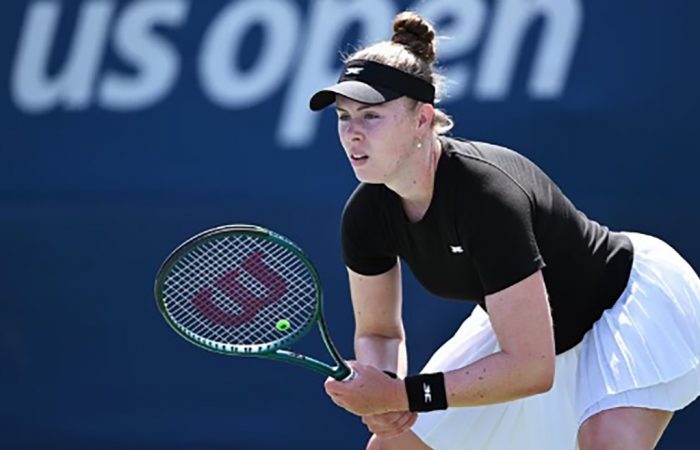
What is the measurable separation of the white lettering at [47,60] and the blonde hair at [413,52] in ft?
6.58

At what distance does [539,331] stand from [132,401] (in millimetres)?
2295

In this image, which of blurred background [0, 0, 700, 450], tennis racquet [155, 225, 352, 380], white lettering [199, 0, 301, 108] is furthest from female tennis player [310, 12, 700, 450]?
white lettering [199, 0, 301, 108]

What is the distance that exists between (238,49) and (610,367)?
208 cm

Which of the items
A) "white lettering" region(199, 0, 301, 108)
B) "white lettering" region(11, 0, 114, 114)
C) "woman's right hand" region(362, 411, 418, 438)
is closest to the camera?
"woman's right hand" region(362, 411, 418, 438)

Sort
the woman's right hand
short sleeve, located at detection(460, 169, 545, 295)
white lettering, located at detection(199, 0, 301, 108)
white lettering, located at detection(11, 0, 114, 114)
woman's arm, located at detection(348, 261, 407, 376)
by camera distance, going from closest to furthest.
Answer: short sleeve, located at detection(460, 169, 545, 295) → the woman's right hand → woman's arm, located at detection(348, 261, 407, 376) → white lettering, located at detection(199, 0, 301, 108) → white lettering, located at detection(11, 0, 114, 114)

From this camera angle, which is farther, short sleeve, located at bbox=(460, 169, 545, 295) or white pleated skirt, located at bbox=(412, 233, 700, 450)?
white pleated skirt, located at bbox=(412, 233, 700, 450)

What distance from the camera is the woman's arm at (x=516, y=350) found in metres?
3.32

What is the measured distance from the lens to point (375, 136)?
133 inches

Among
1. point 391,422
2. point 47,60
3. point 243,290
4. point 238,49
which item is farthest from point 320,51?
point 391,422

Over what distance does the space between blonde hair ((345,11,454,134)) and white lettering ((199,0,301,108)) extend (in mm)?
1713

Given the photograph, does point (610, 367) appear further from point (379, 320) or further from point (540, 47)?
point (540, 47)

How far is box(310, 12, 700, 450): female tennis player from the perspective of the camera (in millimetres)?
3338

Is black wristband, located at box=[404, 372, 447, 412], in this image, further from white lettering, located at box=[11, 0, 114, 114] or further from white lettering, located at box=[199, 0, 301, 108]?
white lettering, located at box=[11, 0, 114, 114]

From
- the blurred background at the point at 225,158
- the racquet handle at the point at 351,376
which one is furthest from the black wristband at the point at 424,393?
the blurred background at the point at 225,158
